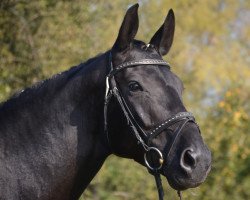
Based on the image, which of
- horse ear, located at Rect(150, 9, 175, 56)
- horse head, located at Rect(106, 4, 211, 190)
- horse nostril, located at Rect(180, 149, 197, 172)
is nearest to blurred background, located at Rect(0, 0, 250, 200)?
horse ear, located at Rect(150, 9, 175, 56)

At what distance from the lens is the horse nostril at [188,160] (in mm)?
3971

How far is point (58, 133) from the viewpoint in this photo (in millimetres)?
4363

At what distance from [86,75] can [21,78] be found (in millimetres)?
4485

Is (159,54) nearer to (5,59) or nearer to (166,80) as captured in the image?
(166,80)

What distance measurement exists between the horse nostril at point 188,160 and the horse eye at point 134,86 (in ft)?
1.78

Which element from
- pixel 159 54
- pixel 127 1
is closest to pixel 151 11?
pixel 127 1

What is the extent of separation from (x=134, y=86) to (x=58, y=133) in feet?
1.90

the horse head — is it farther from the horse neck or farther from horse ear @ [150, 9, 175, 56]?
horse ear @ [150, 9, 175, 56]

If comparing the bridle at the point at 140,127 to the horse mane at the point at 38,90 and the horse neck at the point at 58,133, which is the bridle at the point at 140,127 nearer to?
the horse neck at the point at 58,133

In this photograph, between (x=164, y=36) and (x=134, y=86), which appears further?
(x=164, y=36)

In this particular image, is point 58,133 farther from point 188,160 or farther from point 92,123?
point 188,160

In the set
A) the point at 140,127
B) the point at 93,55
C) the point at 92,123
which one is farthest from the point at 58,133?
the point at 93,55

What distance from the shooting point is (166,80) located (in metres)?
4.30

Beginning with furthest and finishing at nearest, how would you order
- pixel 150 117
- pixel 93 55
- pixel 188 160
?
pixel 93 55
pixel 150 117
pixel 188 160
